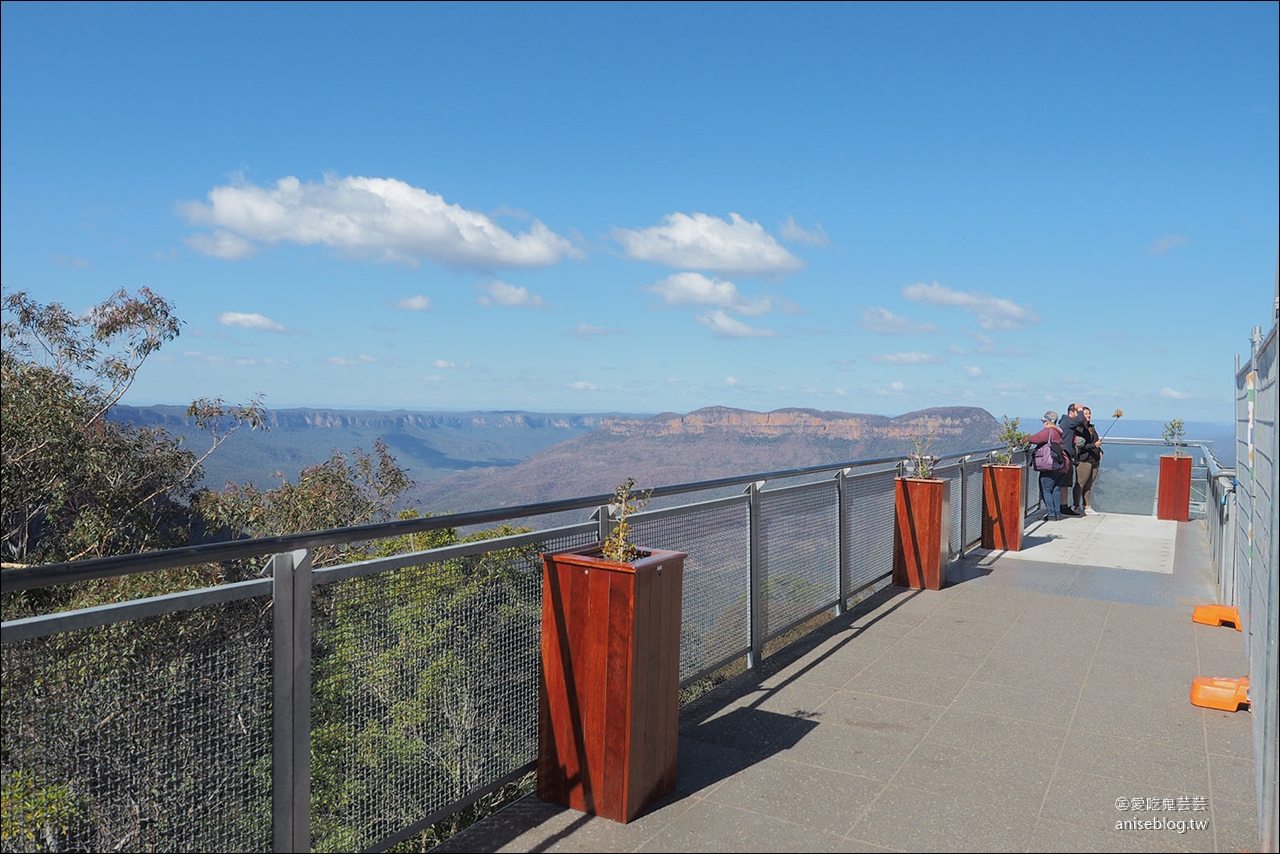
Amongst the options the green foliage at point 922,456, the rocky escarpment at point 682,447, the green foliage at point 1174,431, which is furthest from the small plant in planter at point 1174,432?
the rocky escarpment at point 682,447

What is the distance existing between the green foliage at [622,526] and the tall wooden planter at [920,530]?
4571 mm

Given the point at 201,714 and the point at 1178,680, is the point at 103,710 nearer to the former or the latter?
the point at 201,714

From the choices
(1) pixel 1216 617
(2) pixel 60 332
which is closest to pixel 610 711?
(1) pixel 1216 617

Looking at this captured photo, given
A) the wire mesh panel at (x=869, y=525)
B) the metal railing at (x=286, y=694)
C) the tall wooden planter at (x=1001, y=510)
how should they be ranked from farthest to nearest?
the tall wooden planter at (x=1001, y=510) → the wire mesh panel at (x=869, y=525) → the metal railing at (x=286, y=694)

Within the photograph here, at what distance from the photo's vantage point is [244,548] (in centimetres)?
281

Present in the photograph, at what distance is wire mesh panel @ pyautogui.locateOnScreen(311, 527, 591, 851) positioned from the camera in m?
3.23

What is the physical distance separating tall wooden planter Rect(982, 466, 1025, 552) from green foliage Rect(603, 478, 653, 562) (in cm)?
791

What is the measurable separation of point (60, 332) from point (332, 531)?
2604 cm

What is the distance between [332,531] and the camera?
3086mm

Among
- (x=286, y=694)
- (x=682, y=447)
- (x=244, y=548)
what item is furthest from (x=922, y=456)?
(x=682, y=447)

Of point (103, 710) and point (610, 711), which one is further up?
point (103, 710)

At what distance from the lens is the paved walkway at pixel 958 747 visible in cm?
365

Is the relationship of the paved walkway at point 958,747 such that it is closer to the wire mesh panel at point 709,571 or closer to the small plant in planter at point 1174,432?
the wire mesh panel at point 709,571

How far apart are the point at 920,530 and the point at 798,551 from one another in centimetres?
230
